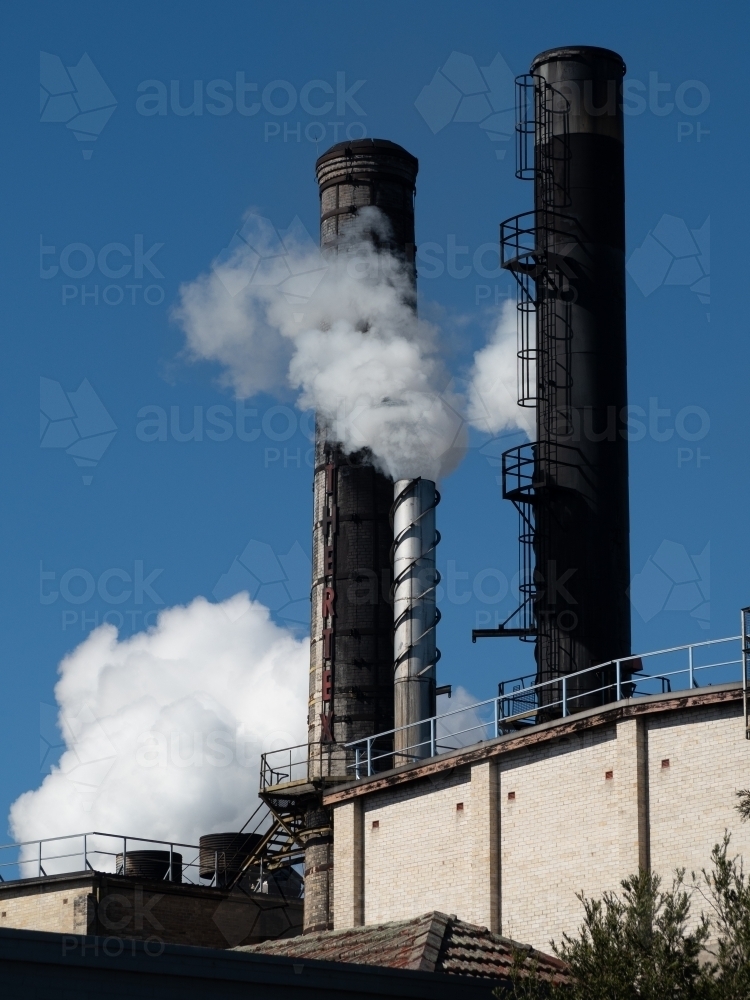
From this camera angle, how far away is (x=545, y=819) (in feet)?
110

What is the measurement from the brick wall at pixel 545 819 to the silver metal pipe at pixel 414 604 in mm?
4659

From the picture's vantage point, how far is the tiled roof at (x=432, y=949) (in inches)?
1136

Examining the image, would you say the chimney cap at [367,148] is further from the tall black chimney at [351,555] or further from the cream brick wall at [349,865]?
the cream brick wall at [349,865]

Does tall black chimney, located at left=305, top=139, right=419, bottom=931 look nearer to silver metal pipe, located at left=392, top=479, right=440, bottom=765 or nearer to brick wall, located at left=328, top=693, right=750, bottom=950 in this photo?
silver metal pipe, located at left=392, top=479, right=440, bottom=765

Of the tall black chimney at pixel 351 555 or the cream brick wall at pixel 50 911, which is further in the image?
the tall black chimney at pixel 351 555

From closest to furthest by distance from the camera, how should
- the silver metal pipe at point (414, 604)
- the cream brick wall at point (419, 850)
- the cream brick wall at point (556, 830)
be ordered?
the cream brick wall at point (556, 830), the cream brick wall at point (419, 850), the silver metal pipe at point (414, 604)

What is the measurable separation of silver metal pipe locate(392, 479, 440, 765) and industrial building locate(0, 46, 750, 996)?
2.0 inches

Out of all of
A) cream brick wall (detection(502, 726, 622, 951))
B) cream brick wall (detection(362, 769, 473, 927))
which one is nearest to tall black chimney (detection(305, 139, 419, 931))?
cream brick wall (detection(362, 769, 473, 927))

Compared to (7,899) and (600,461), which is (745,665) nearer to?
(600,461)

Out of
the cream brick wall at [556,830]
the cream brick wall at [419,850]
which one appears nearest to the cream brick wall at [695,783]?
the cream brick wall at [556,830]

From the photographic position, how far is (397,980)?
26844mm

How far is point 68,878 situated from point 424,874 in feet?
33.0

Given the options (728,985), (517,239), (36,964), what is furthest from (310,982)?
(517,239)

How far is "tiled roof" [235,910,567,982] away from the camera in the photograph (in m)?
28.8
